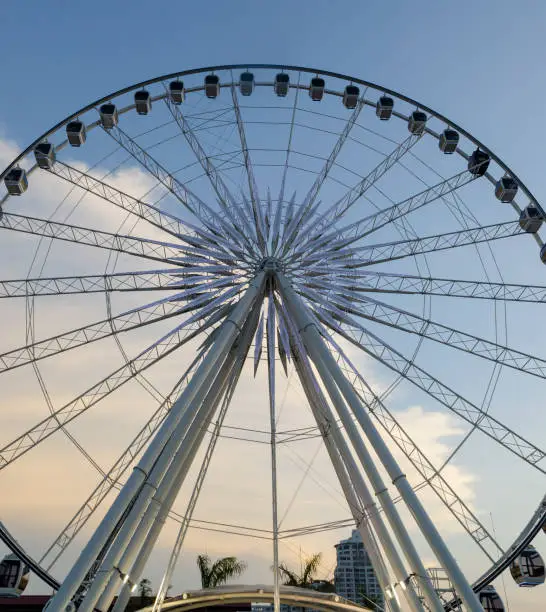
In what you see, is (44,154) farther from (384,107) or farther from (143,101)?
(384,107)

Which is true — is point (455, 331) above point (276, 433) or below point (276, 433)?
above

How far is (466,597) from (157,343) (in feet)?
34.7

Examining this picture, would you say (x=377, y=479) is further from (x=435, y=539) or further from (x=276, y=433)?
(x=276, y=433)

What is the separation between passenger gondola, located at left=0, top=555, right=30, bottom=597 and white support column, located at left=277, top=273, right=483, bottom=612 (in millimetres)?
10107

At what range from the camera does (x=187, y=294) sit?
1941cm

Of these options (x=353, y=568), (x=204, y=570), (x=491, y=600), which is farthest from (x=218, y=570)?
(x=353, y=568)

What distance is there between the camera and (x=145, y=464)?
47.8 ft

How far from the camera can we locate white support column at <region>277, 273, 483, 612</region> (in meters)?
13.6

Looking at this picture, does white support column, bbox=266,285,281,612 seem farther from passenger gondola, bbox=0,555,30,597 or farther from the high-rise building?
the high-rise building

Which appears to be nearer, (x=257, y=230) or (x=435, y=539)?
(x=435, y=539)

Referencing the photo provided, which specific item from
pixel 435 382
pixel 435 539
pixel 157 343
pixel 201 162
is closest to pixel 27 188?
pixel 201 162

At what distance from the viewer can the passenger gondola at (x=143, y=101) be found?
926 inches

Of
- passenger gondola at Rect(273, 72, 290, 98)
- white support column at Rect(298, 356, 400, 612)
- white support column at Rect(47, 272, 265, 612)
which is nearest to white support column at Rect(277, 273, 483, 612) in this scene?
white support column at Rect(47, 272, 265, 612)

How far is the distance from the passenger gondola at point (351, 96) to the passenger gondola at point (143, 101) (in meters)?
7.45
